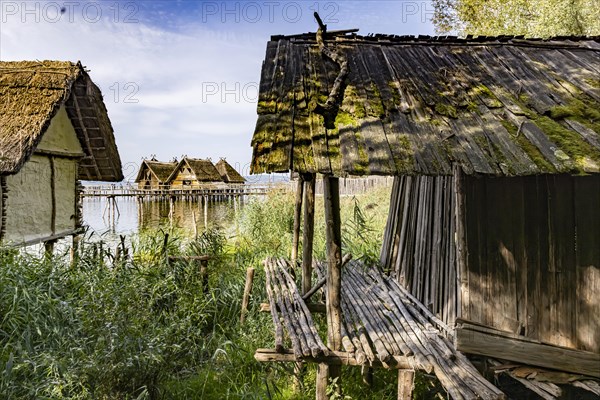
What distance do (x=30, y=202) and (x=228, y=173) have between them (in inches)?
1152

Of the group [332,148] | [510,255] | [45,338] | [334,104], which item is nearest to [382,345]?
[510,255]

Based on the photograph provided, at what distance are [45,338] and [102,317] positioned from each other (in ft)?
2.44

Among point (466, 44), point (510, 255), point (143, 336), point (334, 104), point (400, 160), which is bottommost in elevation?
point (143, 336)

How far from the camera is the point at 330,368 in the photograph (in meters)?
4.40

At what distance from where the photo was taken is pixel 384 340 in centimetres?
393

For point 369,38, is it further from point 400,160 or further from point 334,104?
point 400,160

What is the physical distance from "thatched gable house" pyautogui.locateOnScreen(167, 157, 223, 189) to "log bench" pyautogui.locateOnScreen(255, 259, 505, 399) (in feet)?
94.8

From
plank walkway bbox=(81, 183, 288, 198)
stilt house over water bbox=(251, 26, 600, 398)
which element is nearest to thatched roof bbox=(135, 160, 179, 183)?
plank walkway bbox=(81, 183, 288, 198)

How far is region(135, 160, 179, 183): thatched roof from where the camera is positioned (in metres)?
34.9

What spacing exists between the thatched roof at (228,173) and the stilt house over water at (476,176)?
108 feet

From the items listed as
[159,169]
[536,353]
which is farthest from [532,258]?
[159,169]

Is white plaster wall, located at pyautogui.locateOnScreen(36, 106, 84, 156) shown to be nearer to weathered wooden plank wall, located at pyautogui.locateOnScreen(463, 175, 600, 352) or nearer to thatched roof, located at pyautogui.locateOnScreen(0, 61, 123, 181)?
thatched roof, located at pyautogui.locateOnScreen(0, 61, 123, 181)

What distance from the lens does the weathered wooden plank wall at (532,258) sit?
4.09 meters

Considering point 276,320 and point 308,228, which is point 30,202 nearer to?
point 308,228
